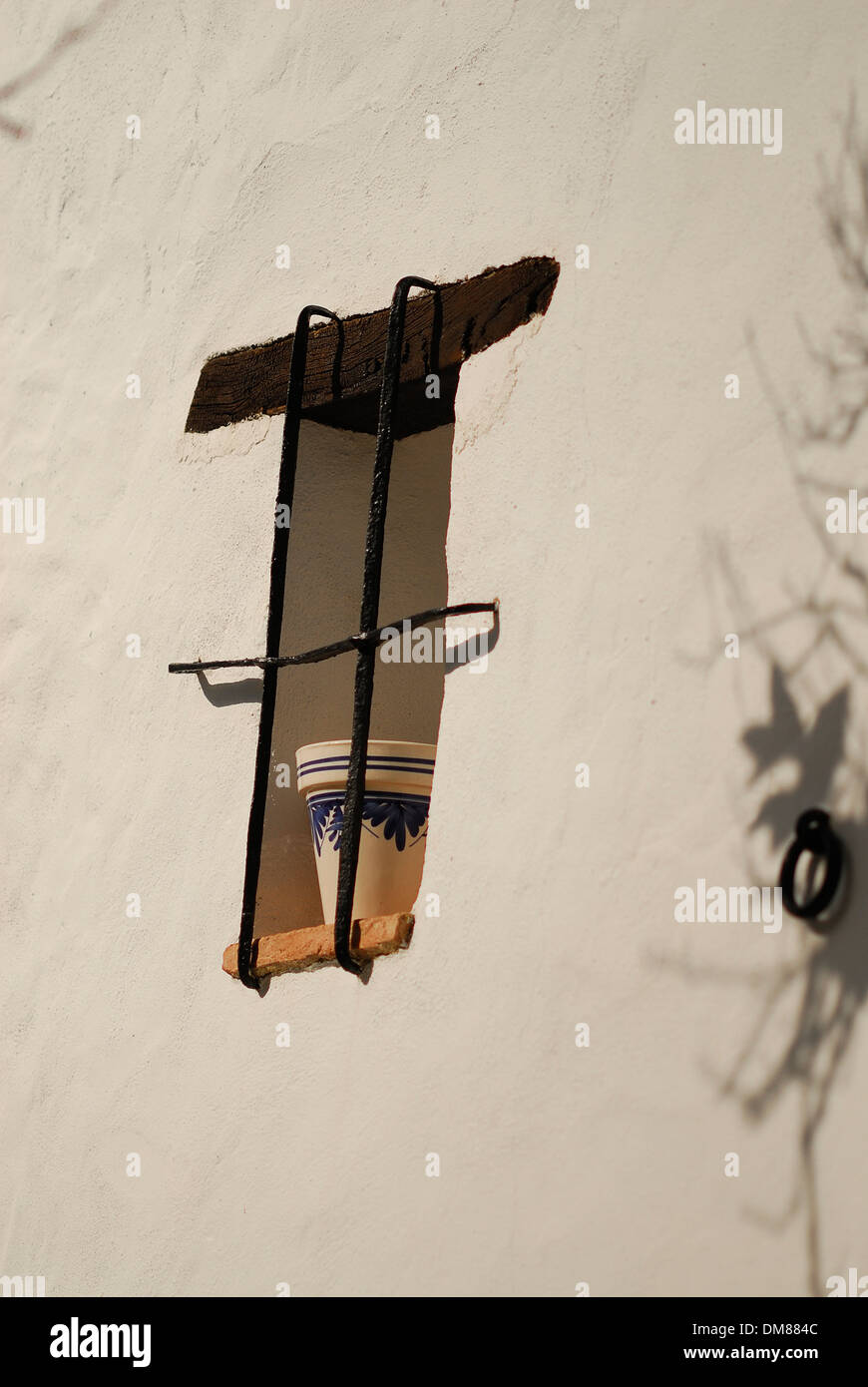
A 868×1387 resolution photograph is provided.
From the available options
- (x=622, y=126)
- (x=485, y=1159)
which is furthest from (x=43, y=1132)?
(x=622, y=126)

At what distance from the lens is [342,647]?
7.39ft

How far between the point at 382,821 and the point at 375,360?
736 millimetres

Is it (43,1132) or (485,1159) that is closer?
(485,1159)

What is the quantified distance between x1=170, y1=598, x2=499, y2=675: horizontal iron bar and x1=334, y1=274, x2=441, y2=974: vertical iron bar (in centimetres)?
2

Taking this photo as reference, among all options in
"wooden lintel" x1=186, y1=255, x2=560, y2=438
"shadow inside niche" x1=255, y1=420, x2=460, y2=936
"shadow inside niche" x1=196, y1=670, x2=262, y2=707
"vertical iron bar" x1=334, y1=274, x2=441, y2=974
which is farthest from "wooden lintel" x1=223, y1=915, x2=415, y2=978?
"wooden lintel" x1=186, y1=255, x2=560, y2=438

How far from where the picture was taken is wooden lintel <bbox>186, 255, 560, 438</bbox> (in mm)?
2213

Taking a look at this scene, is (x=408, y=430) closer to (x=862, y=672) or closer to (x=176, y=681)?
(x=176, y=681)

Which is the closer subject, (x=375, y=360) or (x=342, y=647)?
(x=342, y=647)

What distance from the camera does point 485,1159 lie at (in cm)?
194

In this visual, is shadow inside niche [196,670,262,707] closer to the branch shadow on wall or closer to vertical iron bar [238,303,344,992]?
vertical iron bar [238,303,344,992]

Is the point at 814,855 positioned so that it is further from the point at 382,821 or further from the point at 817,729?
the point at 382,821

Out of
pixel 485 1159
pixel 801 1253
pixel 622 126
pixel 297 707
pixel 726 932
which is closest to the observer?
pixel 801 1253

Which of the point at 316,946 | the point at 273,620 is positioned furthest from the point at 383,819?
the point at 273,620

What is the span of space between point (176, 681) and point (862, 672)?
4.34 ft
